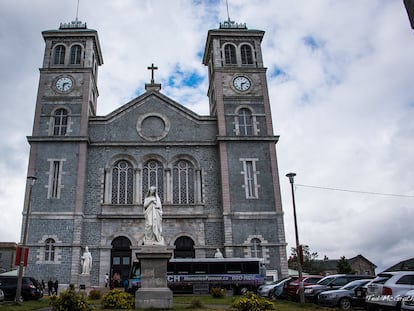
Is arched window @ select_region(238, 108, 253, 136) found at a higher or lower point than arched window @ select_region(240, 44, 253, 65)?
lower

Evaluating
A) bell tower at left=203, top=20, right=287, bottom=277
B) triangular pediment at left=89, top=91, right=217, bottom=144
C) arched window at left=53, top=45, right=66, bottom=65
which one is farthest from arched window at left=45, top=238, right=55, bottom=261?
arched window at left=53, top=45, right=66, bottom=65

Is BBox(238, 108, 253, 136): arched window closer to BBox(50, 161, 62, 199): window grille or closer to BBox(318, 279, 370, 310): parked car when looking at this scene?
BBox(50, 161, 62, 199): window grille

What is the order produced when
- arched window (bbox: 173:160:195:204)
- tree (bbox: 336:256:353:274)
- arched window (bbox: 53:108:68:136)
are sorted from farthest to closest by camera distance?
tree (bbox: 336:256:353:274)
arched window (bbox: 53:108:68:136)
arched window (bbox: 173:160:195:204)

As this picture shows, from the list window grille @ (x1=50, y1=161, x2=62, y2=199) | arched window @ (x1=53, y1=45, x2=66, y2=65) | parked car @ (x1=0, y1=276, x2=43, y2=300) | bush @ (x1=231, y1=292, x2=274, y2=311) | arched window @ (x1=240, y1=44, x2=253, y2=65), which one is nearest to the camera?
bush @ (x1=231, y1=292, x2=274, y2=311)

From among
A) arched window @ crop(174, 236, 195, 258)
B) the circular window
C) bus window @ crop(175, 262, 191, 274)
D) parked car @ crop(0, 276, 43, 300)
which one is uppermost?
the circular window

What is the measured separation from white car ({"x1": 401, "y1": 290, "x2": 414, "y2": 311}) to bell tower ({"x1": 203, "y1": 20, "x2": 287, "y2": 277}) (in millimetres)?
18244

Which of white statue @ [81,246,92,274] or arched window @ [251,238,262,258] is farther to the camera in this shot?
arched window @ [251,238,262,258]

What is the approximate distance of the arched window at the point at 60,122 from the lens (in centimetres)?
3366

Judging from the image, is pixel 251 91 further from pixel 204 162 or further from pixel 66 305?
pixel 66 305

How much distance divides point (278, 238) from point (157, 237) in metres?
16.6

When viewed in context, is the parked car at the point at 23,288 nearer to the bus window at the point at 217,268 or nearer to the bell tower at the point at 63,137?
the bell tower at the point at 63,137

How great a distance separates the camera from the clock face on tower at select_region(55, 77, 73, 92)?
35.1 metres

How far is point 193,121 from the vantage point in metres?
35.0

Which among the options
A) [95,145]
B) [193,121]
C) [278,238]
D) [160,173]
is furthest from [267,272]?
[95,145]
